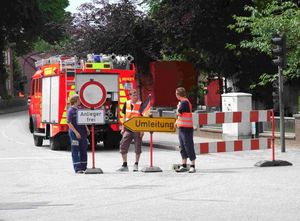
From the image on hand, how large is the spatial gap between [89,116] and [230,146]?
3289 millimetres

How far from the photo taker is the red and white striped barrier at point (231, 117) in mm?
15754

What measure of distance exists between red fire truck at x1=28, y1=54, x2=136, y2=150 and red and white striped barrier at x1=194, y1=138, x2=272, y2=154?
6652 mm

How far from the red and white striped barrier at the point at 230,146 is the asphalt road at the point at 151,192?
1.37 ft

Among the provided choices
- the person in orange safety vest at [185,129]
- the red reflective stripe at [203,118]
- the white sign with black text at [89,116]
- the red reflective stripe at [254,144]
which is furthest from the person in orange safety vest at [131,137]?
the red reflective stripe at [254,144]

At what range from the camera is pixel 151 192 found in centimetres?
1155

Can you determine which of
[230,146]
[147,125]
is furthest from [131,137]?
[230,146]

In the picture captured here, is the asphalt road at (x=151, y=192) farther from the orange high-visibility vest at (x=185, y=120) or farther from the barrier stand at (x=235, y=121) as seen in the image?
the orange high-visibility vest at (x=185, y=120)

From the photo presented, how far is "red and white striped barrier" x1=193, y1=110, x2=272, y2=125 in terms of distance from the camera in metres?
15.8

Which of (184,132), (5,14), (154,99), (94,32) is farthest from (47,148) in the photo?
(5,14)

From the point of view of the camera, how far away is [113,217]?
891 cm

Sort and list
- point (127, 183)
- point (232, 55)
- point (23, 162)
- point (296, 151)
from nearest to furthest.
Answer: point (127, 183)
point (23, 162)
point (296, 151)
point (232, 55)

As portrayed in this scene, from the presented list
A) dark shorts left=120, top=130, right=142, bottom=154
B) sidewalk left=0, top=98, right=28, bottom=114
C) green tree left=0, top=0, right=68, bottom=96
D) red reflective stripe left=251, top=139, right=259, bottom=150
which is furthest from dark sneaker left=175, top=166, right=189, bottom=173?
sidewalk left=0, top=98, right=28, bottom=114

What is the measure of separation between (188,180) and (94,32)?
27275 mm

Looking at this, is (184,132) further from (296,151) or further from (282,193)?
(296,151)
